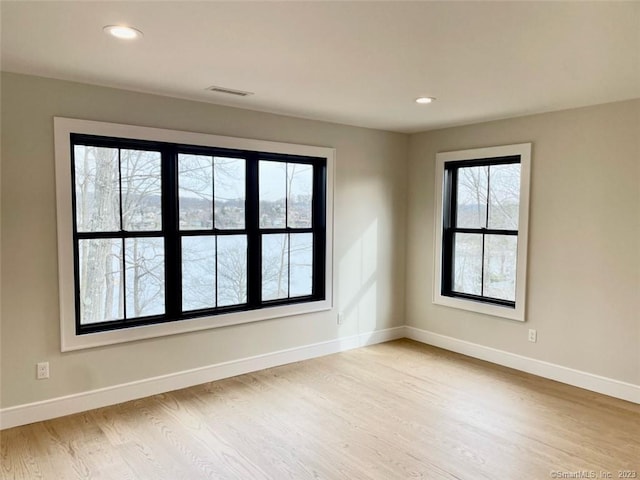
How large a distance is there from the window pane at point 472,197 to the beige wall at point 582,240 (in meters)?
0.34

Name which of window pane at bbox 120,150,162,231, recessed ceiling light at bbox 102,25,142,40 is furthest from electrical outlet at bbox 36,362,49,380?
recessed ceiling light at bbox 102,25,142,40

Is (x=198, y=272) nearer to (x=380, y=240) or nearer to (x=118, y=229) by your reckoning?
(x=118, y=229)

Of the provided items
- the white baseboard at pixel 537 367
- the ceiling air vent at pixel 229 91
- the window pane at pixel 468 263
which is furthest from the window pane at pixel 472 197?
the ceiling air vent at pixel 229 91

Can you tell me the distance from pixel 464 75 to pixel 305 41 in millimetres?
1195

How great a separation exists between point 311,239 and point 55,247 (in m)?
2.33

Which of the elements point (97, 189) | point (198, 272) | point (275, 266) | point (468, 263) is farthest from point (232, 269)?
point (468, 263)

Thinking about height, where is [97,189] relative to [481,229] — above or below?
above

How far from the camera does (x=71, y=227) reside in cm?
317

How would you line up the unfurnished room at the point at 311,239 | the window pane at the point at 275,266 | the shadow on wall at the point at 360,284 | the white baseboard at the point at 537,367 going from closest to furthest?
1. the unfurnished room at the point at 311,239
2. the white baseboard at the point at 537,367
3. the window pane at the point at 275,266
4. the shadow on wall at the point at 360,284

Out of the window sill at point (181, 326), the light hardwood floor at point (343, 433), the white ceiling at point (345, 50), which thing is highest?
the white ceiling at point (345, 50)

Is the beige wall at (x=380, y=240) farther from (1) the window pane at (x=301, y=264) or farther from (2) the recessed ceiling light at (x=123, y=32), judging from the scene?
(2) the recessed ceiling light at (x=123, y=32)

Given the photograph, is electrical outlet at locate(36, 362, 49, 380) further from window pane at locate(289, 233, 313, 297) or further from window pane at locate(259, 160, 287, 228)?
window pane at locate(289, 233, 313, 297)

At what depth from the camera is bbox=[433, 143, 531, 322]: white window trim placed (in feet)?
13.6

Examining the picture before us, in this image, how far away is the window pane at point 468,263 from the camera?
4.71 metres
